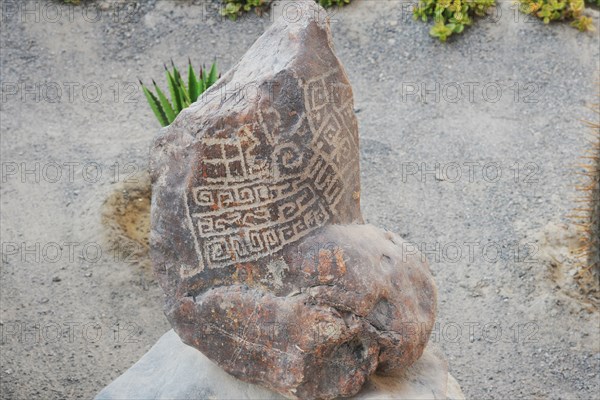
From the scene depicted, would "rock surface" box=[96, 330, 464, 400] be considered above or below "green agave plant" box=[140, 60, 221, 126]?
below

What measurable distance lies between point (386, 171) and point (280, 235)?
3.11 meters

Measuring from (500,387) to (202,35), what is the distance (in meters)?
4.21

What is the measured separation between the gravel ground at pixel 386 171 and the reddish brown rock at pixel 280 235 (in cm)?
168

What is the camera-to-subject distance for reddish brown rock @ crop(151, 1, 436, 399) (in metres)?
3.56

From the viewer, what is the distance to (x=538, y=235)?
6.04 m

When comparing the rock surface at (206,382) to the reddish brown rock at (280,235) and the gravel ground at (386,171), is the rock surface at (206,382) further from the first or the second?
the gravel ground at (386,171)

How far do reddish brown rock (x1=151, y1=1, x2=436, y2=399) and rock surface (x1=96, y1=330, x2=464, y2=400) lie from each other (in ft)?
0.58

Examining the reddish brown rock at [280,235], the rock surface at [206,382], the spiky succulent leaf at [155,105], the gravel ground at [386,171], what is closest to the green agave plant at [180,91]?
the spiky succulent leaf at [155,105]

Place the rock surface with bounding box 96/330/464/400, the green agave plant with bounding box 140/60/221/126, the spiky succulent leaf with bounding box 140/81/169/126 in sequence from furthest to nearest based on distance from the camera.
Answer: the spiky succulent leaf with bounding box 140/81/169/126
the green agave plant with bounding box 140/60/221/126
the rock surface with bounding box 96/330/464/400

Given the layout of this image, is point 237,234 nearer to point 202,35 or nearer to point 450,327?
point 450,327

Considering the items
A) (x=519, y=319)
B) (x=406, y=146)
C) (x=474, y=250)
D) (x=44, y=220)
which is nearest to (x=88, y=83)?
(x=44, y=220)

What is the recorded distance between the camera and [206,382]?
159 inches

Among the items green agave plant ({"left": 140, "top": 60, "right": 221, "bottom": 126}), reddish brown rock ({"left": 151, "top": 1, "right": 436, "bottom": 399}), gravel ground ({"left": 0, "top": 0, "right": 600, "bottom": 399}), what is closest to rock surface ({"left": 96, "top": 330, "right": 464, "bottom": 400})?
reddish brown rock ({"left": 151, "top": 1, "right": 436, "bottom": 399})

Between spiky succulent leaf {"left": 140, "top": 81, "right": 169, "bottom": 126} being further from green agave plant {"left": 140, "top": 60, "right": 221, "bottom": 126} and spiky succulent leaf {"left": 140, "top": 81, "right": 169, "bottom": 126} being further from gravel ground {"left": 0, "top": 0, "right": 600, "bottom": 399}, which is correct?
gravel ground {"left": 0, "top": 0, "right": 600, "bottom": 399}
